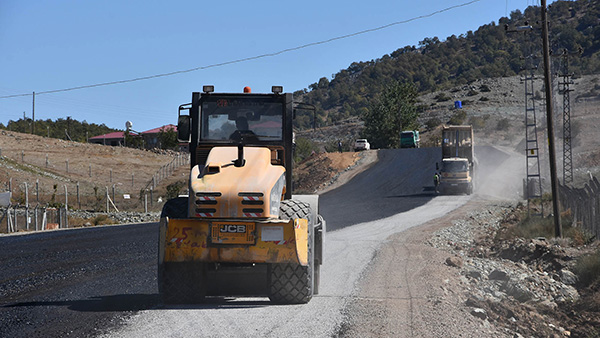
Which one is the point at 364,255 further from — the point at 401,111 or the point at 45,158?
the point at 401,111

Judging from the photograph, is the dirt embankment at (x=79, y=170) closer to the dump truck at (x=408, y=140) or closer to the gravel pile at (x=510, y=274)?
the dump truck at (x=408, y=140)

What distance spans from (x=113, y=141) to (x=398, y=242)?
372 feet

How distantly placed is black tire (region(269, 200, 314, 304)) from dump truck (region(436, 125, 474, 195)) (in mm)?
34405

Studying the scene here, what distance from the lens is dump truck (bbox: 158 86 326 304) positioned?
384 inches

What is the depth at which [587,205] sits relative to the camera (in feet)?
77.2

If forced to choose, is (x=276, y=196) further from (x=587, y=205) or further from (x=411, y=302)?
(x=587, y=205)

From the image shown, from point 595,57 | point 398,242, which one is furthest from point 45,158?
point 595,57

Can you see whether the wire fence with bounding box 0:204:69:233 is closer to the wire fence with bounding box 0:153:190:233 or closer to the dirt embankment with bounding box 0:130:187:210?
the wire fence with bounding box 0:153:190:233

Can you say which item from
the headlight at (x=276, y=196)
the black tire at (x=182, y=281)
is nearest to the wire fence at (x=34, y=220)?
the black tire at (x=182, y=281)

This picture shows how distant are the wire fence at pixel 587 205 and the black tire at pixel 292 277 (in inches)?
566

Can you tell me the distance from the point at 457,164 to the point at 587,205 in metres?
21.3

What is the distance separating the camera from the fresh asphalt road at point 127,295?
355 inches

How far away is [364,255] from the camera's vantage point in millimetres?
18984

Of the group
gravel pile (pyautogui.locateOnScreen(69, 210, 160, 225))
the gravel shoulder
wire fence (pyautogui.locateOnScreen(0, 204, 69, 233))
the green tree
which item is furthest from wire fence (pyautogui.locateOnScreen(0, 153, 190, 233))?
the green tree
